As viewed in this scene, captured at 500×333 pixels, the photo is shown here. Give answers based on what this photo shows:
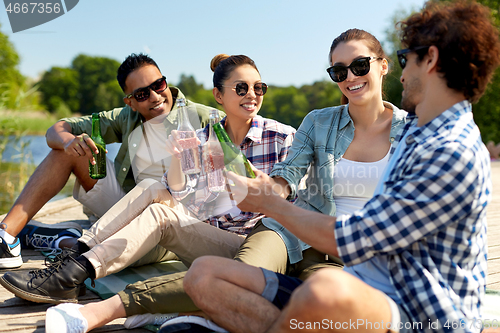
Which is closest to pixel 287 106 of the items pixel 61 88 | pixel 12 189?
pixel 61 88

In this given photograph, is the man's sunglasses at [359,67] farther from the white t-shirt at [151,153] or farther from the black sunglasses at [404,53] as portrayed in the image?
the white t-shirt at [151,153]

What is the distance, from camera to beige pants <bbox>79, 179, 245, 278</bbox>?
8.77ft

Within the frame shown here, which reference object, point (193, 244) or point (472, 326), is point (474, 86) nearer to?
point (472, 326)

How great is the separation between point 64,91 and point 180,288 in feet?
294

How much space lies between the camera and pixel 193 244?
2.81m

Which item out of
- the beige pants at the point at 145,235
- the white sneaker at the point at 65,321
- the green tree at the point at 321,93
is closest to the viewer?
the white sneaker at the point at 65,321

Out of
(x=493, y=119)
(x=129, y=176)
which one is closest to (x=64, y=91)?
(x=493, y=119)

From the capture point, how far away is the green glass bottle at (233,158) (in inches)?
95.3

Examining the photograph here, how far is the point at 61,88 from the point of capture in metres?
83.5

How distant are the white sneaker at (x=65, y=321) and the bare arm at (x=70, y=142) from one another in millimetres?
1494

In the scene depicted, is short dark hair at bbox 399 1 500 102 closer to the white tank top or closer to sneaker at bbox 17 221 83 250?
the white tank top

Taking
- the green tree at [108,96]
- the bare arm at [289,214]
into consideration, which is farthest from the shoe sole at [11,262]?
the green tree at [108,96]

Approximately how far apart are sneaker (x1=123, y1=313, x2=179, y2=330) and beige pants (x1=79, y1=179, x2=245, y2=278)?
0.41m

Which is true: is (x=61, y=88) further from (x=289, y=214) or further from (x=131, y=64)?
(x=289, y=214)
